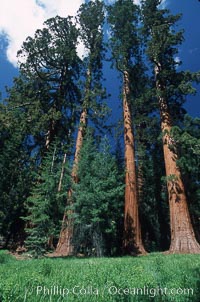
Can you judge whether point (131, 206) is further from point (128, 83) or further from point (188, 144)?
point (128, 83)

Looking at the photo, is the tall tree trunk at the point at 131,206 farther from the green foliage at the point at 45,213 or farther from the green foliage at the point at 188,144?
the green foliage at the point at 45,213

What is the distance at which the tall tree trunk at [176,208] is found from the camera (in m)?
10.2

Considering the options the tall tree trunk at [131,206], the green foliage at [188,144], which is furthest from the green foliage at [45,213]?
the green foliage at [188,144]

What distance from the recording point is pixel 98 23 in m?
20.8

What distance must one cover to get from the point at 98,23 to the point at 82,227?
55.7 ft

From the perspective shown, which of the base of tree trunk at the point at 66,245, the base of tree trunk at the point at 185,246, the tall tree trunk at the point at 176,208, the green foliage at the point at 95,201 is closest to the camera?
the base of tree trunk at the point at 185,246

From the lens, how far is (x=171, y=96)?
14.8 metres

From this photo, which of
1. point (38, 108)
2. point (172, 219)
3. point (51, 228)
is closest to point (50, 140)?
point (38, 108)

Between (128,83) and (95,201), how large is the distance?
926 centimetres

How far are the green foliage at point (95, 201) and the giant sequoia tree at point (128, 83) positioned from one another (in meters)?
0.73

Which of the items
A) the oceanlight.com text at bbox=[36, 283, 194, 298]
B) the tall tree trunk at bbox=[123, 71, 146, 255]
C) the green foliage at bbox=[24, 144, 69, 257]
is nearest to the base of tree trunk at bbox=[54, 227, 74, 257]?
the green foliage at bbox=[24, 144, 69, 257]

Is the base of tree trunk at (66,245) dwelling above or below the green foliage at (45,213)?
below

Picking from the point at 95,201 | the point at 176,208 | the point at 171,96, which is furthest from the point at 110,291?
the point at 171,96

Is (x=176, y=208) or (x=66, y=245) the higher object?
(x=176, y=208)
